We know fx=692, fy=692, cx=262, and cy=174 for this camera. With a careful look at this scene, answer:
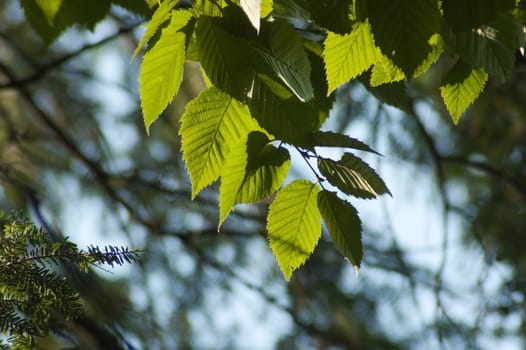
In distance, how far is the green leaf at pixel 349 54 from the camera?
1.20 meters

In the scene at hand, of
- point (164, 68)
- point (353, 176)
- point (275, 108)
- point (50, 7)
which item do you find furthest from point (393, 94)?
point (50, 7)

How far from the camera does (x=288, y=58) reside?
1.14 meters

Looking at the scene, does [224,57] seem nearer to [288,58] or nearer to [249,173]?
[288,58]

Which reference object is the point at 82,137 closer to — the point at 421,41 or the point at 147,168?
the point at 147,168

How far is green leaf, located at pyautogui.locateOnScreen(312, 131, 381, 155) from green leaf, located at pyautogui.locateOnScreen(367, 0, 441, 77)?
0.21 meters

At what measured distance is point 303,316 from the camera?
380 centimetres

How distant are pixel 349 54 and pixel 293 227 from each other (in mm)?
320

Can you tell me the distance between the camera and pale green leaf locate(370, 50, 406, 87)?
1.17 metres

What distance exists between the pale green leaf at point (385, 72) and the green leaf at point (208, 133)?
0.79 feet

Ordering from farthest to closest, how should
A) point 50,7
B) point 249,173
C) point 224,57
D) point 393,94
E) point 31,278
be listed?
point 50,7
point 393,94
point 249,173
point 224,57
point 31,278

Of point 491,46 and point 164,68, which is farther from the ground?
point 491,46

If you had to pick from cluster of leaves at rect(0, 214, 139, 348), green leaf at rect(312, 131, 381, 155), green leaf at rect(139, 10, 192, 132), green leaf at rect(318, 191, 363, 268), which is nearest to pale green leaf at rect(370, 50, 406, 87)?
green leaf at rect(312, 131, 381, 155)

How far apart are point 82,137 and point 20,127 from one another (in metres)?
0.42

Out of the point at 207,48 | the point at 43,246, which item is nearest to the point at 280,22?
the point at 207,48
